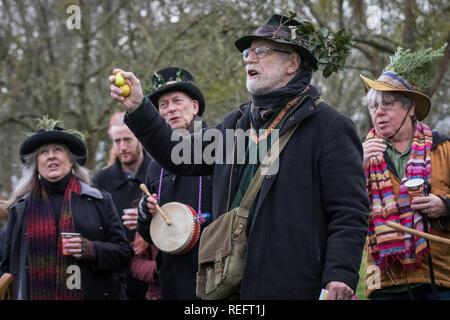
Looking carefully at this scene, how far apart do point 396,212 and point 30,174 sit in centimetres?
290

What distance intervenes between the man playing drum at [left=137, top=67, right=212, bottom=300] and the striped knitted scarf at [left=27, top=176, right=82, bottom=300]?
608 mm

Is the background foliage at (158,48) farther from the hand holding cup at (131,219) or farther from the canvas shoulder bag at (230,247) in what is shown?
the canvas shoulder bag at (230,247)

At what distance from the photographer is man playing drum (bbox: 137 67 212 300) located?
4930mm

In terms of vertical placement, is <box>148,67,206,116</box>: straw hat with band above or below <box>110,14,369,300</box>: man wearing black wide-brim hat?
above

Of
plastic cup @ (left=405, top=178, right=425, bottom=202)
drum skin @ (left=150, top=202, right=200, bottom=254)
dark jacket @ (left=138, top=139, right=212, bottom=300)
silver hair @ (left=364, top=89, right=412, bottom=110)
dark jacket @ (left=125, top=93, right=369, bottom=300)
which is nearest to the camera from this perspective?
dark jacket @ (left=125, top=93, right=369, bottom=300)

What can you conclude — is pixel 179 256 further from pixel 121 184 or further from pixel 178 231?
pixel 121 184

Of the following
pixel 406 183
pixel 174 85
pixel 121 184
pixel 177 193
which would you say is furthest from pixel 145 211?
pixel 406 183

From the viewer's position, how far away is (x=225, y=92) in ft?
32.6

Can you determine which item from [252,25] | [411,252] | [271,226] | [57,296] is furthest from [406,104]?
[252,25]

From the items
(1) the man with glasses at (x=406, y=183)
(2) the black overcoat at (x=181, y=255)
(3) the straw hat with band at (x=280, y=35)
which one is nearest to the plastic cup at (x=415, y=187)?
(1) the man with glasses at (x=406, y=183)

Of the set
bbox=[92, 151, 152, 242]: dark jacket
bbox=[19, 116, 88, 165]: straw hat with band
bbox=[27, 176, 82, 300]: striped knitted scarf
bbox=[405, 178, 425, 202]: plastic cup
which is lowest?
bbox=[27, 176, 82, 300]: striped knitted scarf

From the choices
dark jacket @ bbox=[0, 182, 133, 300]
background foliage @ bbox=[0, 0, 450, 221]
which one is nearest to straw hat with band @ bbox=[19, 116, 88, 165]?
dark jacket @ bbox=[0, 182, 133, 300]

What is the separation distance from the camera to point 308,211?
3.49m

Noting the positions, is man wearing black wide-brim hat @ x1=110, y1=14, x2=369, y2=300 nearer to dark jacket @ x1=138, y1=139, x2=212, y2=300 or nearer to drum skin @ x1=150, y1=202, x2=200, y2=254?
Answer: drum skin @ x1=150, y1=202, x2=200, y2=254
